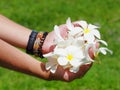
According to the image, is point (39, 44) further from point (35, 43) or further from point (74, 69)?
point (74, 69)

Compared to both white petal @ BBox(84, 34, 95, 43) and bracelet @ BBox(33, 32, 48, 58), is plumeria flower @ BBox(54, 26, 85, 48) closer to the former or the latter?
white petal @ BBox(84, 34, 95, 43)

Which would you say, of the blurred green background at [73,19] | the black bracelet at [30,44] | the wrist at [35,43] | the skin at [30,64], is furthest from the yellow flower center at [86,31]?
the blurred green background at [73,19]

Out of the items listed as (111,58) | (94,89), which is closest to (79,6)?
(111,58)

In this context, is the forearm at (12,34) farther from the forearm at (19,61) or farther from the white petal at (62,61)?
the white petal at (62,61)

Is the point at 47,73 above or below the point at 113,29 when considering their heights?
above

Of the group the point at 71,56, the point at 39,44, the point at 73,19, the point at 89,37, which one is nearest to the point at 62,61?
the point at 71,56

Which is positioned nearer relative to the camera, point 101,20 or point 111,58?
point 111,58

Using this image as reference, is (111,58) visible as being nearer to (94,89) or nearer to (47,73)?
(94,89)
